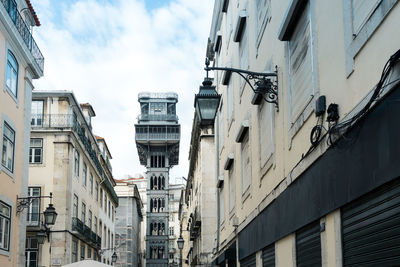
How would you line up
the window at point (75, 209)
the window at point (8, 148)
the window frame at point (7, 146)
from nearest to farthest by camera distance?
the window frame at point (7, 146)
the window at point (8, 148)
the window at point (75, 209)

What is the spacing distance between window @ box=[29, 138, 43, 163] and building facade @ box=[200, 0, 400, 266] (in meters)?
22.9

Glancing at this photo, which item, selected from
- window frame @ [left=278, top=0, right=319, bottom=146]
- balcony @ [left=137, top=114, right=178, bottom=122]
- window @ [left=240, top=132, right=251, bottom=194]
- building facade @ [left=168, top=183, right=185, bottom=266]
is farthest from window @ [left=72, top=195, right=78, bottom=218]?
balcony @ [left=137, top=114, right=178, bottom=122]

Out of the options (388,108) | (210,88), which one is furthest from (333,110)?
(210,88)

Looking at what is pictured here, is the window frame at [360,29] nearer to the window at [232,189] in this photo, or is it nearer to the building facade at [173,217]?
the window at [232,189]

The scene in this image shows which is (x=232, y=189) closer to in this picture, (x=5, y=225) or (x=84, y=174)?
(x=5, y=225)

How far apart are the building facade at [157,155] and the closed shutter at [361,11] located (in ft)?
325

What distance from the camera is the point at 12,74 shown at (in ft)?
68.5

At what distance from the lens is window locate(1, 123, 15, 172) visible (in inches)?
781

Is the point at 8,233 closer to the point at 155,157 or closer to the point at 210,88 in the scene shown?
the point at 210,88

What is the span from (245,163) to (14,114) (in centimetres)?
933

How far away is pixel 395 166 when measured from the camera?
4.69 m

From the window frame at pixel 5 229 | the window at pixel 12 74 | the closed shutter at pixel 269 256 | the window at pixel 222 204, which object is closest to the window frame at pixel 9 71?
the window at pixel 12 74

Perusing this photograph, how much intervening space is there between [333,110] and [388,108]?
5.25ft

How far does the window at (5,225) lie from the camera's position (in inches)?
765
